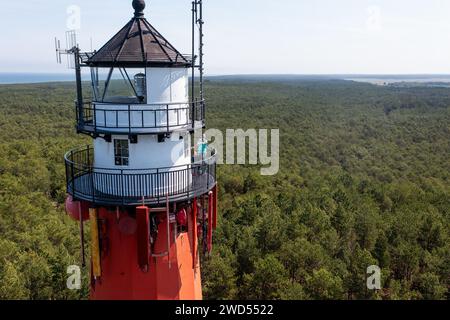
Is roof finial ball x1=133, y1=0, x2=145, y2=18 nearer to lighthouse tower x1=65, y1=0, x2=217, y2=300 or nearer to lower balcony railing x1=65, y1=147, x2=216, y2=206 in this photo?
lighthouse tower x1=65, y1=0, x2=217, y2=300

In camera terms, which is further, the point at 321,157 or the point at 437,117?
the point at 437,117

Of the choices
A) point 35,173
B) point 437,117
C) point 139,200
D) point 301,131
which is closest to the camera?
point 139,200

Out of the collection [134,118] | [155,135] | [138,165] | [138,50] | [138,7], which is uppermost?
[138,7]

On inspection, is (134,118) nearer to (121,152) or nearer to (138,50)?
(121,152)

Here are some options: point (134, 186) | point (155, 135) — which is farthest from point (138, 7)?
point (134, 186)

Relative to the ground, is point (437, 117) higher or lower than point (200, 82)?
lower

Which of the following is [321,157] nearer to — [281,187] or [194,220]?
[281,187]

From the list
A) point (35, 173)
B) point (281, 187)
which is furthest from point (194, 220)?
point (281, 187)
